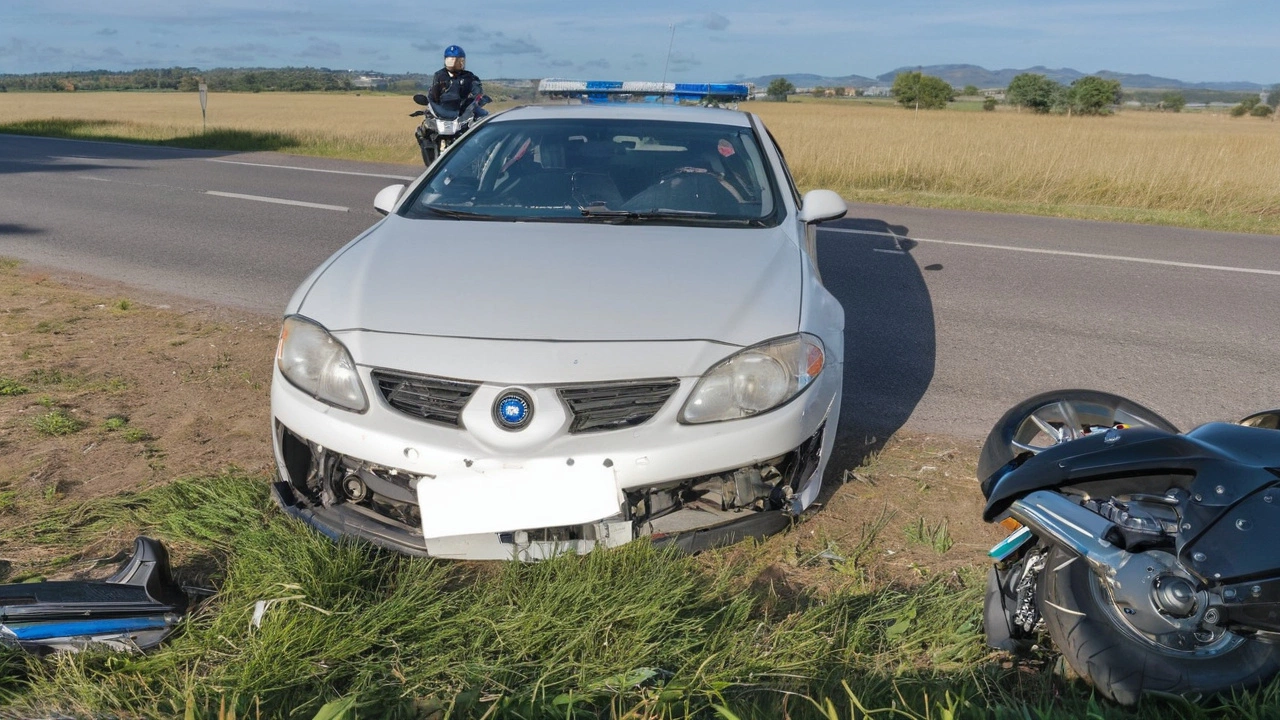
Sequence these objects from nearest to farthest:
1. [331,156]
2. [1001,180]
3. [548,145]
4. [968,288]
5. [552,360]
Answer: [552,360] → [548,145] → [968,288] → [1001,180] → [331,156]

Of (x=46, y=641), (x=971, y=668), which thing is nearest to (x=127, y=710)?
(x=46, y=641)

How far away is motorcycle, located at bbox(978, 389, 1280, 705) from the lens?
204cm

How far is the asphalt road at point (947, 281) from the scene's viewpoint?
513 cm

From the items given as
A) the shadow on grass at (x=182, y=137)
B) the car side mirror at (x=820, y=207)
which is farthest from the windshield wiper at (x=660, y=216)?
the shadow on grass at (x=182, y=137)

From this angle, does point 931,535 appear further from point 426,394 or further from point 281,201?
point 281,201

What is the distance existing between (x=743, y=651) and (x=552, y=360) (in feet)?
3.13

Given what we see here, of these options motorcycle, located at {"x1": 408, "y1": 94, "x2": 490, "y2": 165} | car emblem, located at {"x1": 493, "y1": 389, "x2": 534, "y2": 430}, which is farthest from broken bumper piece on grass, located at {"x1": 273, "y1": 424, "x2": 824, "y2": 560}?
motorcycle, located at {"x1": 408, "y1": 94, "x2": 490, "y2": 165}

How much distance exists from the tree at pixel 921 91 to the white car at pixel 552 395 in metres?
65.9

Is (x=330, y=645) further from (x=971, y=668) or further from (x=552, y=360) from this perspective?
(x=971, y=668)

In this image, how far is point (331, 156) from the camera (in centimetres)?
1898

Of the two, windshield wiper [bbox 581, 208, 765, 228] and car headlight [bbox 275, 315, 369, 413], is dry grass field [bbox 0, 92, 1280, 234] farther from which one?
car headlight [bbox 275, 315, 369, 413]

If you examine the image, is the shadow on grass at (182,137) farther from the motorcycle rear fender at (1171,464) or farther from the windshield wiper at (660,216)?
the motorcycle rear fender at (1171,464)

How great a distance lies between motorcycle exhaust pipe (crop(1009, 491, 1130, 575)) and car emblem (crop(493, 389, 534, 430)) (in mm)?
1284

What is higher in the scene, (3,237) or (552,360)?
(552,360)
